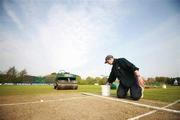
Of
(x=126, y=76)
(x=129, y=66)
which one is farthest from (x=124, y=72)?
(x=129, y=66)

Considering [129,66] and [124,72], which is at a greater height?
[129,66]

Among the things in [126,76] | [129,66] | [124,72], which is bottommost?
[126,76]

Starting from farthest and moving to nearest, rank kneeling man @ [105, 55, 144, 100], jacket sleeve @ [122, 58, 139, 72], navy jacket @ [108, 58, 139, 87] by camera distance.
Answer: navy jacket @ [108, 58, 139, 87] < kneeling man @ [105, 55, 144, 100] < jacket sleeve @ [122, 58, 139, 72]

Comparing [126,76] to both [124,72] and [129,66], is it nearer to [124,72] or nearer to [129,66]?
[124,72]

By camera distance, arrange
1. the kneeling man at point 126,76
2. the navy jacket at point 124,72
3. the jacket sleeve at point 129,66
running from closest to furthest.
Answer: the jacket sleeve at point 129,66, the kneeling man at point 126,76, the navy jacket at point 124,72

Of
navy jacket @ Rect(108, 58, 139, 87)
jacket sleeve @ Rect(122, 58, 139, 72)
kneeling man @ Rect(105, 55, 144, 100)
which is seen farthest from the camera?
navy jacket @ Rect(108, 58, 139, 87)

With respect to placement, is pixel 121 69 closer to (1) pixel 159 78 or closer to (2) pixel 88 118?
(2) pixel 88 118

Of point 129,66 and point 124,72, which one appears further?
point 124,72

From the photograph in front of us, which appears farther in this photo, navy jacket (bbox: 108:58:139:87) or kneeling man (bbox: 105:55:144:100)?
navy jacket (bbox: 108:58:139:87)

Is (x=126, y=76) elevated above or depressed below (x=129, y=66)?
below

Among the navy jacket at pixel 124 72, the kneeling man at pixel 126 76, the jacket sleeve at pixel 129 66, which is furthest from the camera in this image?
the navy jacket at pixel 124 72

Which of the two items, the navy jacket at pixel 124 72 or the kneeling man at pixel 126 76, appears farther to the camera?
the navy jacket at pixel 124 72

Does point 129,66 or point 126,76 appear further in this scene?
point 126,76

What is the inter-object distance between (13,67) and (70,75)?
4890 cm
